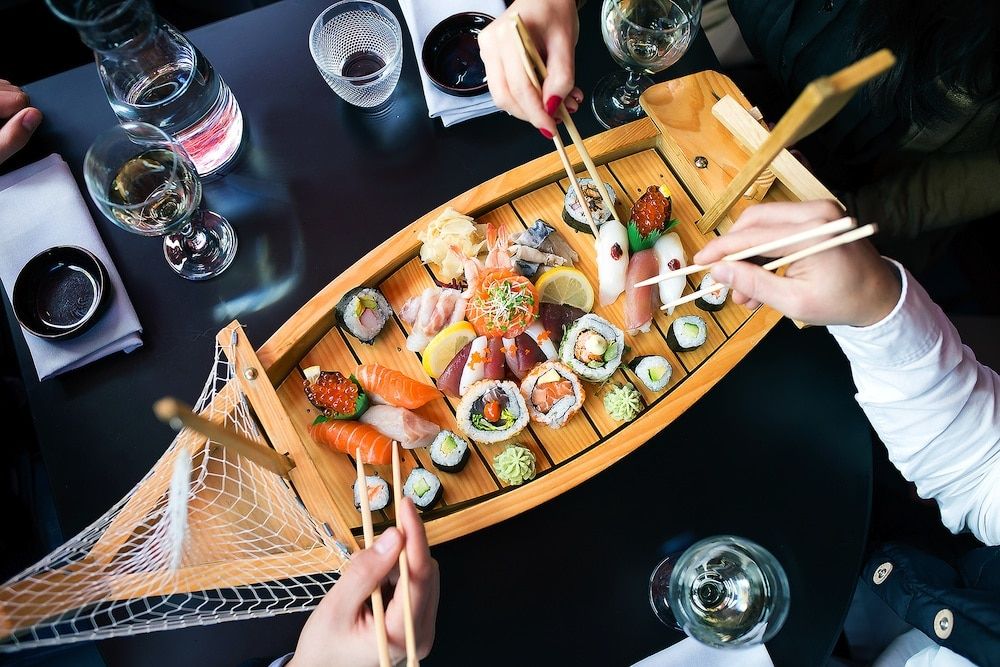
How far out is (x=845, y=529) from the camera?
159cm

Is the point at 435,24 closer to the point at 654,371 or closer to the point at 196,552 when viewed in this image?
the point at 654,371

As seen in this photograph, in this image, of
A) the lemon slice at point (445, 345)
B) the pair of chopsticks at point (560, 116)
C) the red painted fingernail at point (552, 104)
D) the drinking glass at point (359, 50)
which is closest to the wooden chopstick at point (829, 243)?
the pair of chopsticks at point (560, 116)

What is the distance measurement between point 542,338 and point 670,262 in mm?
380

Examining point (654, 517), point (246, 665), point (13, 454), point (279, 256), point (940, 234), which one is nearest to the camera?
point (246, 665)

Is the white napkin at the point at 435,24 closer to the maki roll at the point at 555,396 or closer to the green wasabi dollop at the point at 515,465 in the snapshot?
the maki roll at the point at 555,396

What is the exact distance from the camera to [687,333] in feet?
5.41

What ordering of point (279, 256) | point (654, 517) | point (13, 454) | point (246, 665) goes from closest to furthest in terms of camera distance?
point (246, 665) < point (654, 517) < point (279, 256) < point (13, 454)

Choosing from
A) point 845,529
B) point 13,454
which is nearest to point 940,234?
point 845,529

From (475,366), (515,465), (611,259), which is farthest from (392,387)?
(611,259)

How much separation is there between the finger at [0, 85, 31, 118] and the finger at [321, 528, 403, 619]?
1.58m

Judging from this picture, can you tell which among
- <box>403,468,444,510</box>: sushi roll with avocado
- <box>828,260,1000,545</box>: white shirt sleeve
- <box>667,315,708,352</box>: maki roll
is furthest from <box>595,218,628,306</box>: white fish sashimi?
<box>403,468,444,510</box>: sushi roll with avocado

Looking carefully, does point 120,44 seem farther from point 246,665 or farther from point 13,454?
point 246,665

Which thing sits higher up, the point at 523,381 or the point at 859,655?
the point at 523,381

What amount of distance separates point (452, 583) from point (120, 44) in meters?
1.50
